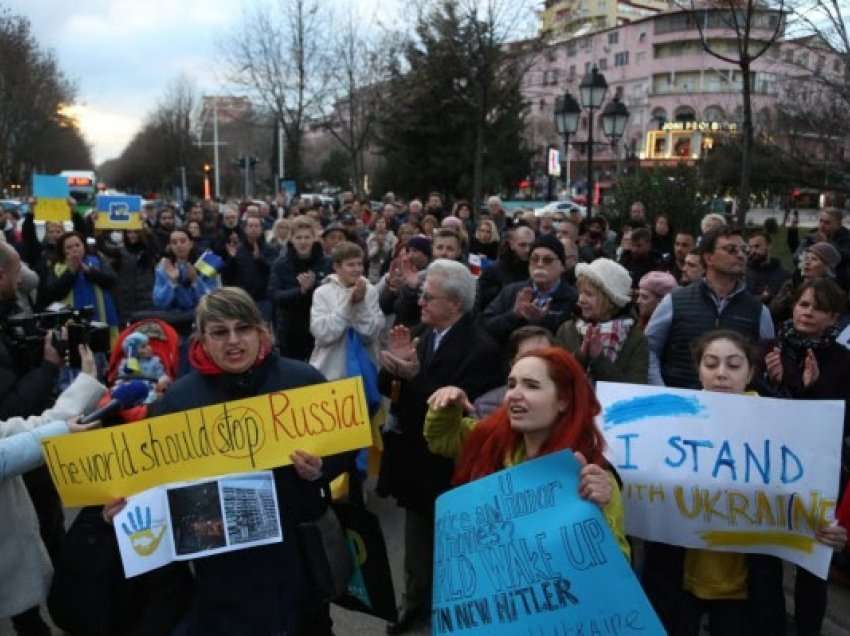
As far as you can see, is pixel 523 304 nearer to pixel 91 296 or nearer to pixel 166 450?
pixel 166 450

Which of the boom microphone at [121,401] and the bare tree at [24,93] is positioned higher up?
the bare tree at [24,93]

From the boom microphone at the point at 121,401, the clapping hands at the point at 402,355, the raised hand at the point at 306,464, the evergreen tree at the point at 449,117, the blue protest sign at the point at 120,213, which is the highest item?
the evergreen tree at the point at 449,117

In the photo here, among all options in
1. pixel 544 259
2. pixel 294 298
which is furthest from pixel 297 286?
pixel 544 259

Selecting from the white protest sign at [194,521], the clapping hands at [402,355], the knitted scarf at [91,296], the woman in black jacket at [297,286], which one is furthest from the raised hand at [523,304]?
the knitted scarf at [91,296]

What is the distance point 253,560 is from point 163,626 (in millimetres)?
392

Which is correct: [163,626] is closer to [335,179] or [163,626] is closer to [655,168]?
[655,168]

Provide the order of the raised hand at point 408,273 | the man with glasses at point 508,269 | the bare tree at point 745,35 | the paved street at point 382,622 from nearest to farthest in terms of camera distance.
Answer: the paved street at point 382,622 → the raised hand at point 408,273 → the man with glasses at point 508,269 → the bare tree at point 745,35

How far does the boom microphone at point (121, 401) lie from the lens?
279cm

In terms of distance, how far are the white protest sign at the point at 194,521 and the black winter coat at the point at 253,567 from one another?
0.07 m

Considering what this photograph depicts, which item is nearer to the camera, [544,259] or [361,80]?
[544,259]

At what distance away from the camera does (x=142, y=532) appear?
2.59 meters

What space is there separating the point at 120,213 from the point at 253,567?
8.69 m

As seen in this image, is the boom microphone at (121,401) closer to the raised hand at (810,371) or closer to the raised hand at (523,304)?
the raised hand at (523,304)

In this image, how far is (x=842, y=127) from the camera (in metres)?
13.7
